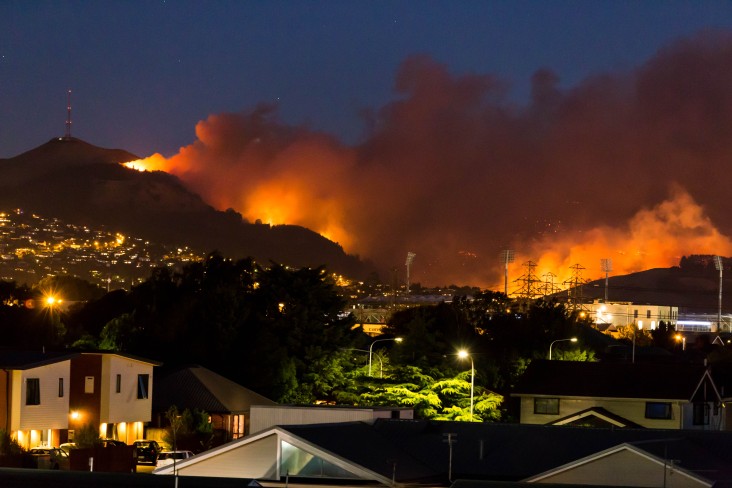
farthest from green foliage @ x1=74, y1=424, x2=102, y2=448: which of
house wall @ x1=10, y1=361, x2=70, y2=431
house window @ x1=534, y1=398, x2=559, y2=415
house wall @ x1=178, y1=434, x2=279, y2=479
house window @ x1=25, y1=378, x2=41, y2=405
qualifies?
house window @ x1=534, y1=398, x2=559, y2=415

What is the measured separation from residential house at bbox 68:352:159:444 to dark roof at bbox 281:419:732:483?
23718 mm

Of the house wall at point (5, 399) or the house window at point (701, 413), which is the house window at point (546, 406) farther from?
the house wall at point (5, 399)

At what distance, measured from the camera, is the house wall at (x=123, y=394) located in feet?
237

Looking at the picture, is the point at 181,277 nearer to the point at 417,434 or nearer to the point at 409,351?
the point at 409,351

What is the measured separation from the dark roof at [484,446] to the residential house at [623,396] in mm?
26411

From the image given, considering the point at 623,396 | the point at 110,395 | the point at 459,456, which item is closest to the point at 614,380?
the point at 623,396

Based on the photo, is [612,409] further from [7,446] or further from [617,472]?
[617,472]

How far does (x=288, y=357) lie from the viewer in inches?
3593

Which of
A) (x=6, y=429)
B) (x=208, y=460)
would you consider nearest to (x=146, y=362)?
(x=6, y=429)

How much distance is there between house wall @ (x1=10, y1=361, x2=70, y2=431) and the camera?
65.7 meters

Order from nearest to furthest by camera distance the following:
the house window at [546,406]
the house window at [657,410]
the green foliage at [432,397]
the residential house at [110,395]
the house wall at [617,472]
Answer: the house wall at [617,472] < the residential house at [110,395] < the green foliage at [432,397] < the house window at [657,410] < the house window at [546,406]

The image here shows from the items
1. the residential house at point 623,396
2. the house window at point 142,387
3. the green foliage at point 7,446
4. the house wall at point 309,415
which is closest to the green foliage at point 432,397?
the residential house at point 623,396

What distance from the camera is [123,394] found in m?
73.4

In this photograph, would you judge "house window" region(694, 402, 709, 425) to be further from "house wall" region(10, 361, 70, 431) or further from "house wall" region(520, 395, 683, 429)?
"house wall" region(10, 361, 70, 431)
